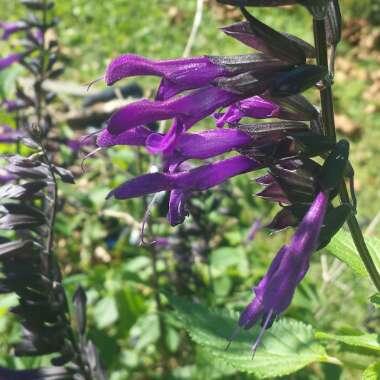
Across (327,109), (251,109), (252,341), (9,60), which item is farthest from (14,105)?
(327,109)

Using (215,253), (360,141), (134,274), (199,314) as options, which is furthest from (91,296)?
(360,141)

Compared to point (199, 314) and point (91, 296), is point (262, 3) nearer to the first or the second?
point (199, 314)

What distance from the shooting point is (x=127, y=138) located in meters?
1.00

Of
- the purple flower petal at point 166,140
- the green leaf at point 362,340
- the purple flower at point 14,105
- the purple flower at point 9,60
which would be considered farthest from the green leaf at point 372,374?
the purple flower at point 9,60

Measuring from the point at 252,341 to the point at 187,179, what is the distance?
512 mm

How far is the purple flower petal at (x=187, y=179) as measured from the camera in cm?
96

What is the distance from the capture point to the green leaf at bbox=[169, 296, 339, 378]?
1214 mm

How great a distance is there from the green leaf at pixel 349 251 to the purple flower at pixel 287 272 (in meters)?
0.31

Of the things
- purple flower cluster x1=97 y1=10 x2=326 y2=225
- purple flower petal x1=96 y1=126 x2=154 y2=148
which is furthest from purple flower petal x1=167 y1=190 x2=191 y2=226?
purple flower petal x1=96 y1=126 x2=154 y2=148

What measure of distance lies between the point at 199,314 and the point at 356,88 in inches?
160

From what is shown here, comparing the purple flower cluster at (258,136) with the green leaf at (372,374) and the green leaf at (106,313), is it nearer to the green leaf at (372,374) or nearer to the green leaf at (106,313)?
the green leaf at (372,374)

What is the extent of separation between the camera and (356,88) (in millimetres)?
5016

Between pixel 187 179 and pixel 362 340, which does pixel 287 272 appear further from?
pixel 362 340

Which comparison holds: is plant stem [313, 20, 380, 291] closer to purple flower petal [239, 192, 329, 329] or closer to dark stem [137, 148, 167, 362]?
purple flower petal [239, 192, 329, 329]
